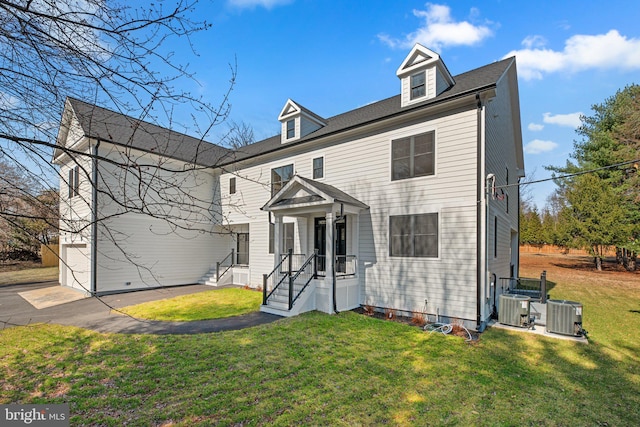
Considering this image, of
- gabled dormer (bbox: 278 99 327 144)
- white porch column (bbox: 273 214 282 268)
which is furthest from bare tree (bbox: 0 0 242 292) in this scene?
gabled dormer (bbox: 278 99 327 144)

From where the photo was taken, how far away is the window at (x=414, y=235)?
848 cm

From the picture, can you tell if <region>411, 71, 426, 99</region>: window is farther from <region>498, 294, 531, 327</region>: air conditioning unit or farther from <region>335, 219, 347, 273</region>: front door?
<region>498, 294, 531, 327</region>: air conditioning unit

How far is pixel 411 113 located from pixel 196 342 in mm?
8226

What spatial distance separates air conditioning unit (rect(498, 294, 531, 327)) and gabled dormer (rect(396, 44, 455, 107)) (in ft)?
20.5

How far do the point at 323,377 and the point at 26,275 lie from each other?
23.3m

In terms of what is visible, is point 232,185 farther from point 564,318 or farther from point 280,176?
point 564,318

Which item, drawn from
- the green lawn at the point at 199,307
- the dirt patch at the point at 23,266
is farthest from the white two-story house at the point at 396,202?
the dirt patch at the point at 23,266

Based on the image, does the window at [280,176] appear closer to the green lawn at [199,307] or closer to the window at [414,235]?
the green lawn at [199,307]

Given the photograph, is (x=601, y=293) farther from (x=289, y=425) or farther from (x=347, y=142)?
(x=289, y=425)

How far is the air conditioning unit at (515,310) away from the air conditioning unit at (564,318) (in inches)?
18.6

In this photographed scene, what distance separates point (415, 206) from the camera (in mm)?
8836

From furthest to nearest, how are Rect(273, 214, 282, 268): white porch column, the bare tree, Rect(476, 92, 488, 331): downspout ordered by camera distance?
Rect(273, 214, 282, 268): white porch column → Rect(476, 92, 488, 331): downspout → the bare tree

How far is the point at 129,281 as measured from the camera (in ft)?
42.0

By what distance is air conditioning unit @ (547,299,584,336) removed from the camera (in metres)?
6.95
